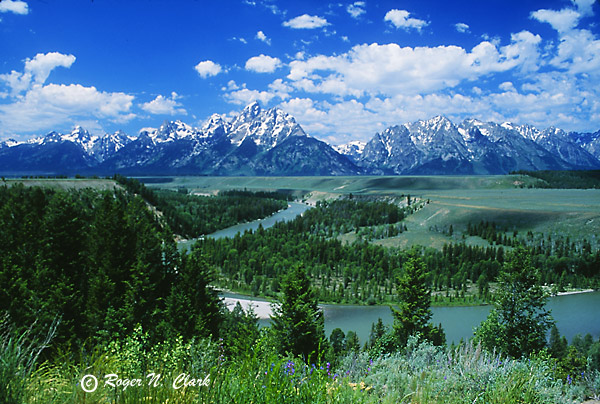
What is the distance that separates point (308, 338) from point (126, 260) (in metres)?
10.7

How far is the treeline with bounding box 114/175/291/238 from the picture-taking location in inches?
4429

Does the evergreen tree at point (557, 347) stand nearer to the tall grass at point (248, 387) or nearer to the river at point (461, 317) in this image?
the river at point (461, 317)

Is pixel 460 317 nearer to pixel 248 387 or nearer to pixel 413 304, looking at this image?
pixel 413 304

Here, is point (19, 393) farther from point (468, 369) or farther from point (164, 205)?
point (164, 205)

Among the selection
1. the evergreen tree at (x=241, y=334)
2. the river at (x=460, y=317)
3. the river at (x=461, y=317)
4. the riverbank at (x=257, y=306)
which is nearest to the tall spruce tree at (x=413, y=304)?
the evergreen tree at (x=241, y=334)

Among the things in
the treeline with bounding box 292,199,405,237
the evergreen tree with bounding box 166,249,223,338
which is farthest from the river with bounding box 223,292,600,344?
the treeline with bounding box 292,199,405,237

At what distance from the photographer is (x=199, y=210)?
135 m

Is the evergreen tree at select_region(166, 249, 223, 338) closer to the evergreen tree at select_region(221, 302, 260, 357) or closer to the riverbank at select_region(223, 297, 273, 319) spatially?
the evergreen tree at select_region(221, 302, 260, 357)

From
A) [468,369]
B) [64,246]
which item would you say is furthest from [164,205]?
[468,369]

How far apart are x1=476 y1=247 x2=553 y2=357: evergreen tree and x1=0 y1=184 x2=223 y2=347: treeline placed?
589 inches

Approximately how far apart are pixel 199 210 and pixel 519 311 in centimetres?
12646

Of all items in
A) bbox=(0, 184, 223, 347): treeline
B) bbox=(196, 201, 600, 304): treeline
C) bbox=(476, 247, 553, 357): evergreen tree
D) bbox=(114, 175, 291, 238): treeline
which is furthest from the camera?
bbox=(114, 175, 291, 238): treeline

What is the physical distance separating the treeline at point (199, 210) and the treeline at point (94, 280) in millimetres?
87991

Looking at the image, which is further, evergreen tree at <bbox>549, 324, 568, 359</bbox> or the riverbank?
the riverbank
